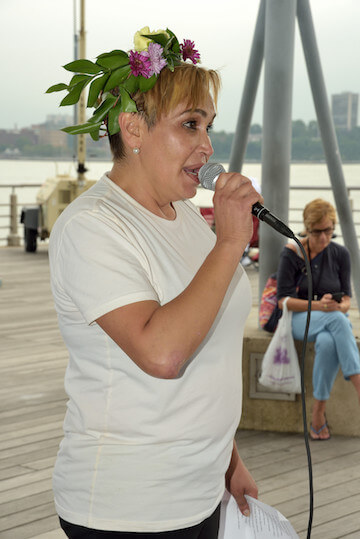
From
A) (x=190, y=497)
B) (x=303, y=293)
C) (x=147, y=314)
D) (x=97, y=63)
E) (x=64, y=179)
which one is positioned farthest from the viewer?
(x=64, y=179)

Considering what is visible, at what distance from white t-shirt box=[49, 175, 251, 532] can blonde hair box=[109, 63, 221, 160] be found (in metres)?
0.15

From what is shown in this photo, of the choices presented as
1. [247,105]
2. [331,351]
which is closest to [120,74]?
[331,351]

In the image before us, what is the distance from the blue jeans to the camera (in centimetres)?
359

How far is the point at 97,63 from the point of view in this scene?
1.28 metres

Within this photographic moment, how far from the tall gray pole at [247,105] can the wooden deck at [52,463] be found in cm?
147

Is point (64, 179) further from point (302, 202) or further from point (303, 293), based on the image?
point (303, 293)

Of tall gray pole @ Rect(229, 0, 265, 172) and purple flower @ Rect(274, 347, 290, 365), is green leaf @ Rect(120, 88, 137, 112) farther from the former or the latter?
tall gray pole @ Rect(229, 0, 265, 172)

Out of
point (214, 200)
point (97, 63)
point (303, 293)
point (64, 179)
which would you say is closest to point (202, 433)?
point (214, 200)

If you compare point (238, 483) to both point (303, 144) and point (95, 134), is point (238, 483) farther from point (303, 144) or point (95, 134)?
point (303, 144)

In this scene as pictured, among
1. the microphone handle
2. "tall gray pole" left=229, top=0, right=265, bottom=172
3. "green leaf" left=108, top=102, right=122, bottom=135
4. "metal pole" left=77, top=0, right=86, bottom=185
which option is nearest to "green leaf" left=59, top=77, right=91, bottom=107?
"green leaf" left=108, top=102, right=122, bottom=135

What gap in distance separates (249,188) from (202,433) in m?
0.38

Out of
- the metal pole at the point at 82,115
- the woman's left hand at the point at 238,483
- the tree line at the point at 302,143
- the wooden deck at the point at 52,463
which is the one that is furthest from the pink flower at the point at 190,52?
the metal pole at the point at 82,115

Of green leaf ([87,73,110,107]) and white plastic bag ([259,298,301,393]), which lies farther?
white plastic bag ([259,298,301,393])

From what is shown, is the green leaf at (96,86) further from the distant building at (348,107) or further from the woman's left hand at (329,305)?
the distant building at (348,107)
